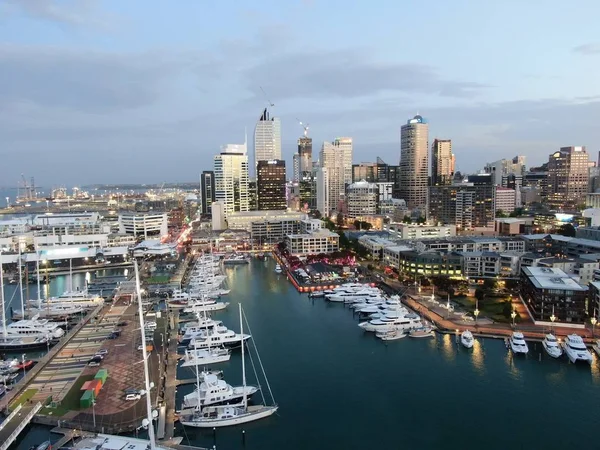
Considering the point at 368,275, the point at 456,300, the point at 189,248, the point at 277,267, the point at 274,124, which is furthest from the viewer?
the point at 274,124

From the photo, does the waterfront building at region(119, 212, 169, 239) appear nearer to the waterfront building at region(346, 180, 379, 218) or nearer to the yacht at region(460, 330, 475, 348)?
the waterfront building at region(346, 180, 379, 218)

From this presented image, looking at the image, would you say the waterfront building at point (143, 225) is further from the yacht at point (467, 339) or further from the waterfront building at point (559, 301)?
the waterfront building at point (559, 301)

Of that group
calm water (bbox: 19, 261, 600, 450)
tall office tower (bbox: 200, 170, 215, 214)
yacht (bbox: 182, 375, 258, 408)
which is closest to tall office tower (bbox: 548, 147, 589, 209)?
tall office tower (bbox: 200, 170, 215, 214)

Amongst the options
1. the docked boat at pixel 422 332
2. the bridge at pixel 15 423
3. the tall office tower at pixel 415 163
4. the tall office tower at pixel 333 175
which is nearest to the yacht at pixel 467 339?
the docked boat at pixel 422 332

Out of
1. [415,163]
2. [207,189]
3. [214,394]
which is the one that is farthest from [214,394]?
[415,163]

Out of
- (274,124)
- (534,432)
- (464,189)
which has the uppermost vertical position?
(274,124)

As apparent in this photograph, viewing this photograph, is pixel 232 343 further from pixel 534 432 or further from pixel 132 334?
pixel 534 432

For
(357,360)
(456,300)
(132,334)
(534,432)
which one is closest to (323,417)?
(357,360)
